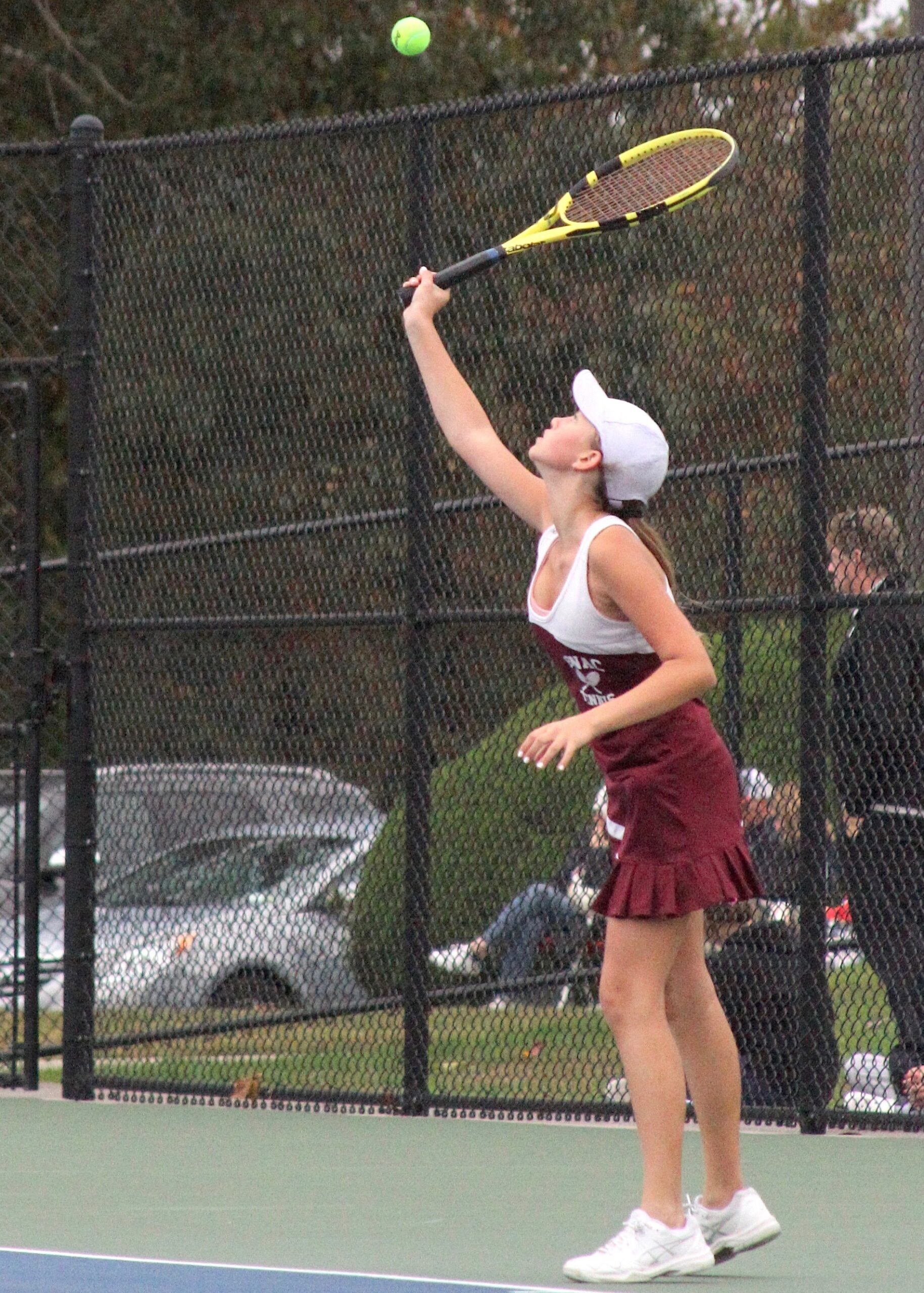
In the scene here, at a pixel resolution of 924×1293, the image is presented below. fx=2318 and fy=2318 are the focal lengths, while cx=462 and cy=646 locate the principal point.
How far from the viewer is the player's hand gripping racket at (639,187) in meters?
5.04

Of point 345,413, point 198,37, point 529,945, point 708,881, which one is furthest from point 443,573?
point 198,37

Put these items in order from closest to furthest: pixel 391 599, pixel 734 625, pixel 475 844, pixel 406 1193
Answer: pixel 406 1193
pixel 734 625
pixel 475 844
pixel 391 599

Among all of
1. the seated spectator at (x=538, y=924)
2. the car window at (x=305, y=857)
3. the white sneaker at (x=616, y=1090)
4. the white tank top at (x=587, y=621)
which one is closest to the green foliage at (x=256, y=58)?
the car window at (x=305, y=857)

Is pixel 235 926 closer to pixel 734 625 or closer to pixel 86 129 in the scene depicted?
pixel 734 625

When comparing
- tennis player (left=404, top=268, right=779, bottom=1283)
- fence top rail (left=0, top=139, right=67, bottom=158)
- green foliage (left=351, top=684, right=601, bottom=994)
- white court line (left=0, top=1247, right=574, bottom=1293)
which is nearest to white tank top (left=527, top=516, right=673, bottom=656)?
tennis player (left=404, top=268, right=779, bottom=1283)

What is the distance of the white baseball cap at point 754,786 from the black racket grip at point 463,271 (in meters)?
2.00

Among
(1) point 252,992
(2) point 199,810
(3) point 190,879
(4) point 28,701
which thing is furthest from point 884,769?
(4) point 28,701

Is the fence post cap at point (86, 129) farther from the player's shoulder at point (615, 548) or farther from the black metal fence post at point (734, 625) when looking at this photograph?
the player's shoulder at point (615, 548)

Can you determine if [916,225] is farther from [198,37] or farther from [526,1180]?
[198,37]

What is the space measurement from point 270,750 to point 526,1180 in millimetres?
2069

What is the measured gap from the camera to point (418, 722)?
6465mm

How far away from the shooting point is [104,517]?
23.3ft

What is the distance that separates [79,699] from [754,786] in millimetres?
2060

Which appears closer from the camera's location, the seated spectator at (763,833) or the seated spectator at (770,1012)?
the seated spectator at (770,1012)
